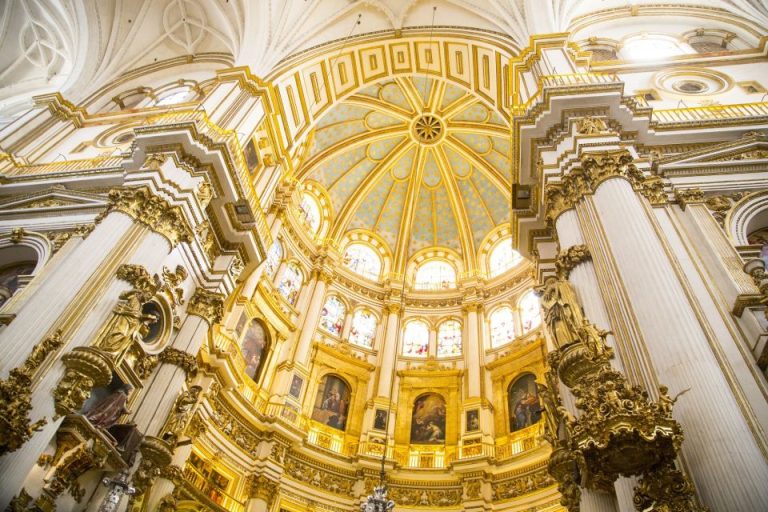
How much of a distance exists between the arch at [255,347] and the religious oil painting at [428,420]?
6714 mm

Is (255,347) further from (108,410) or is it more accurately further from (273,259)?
(108,410)

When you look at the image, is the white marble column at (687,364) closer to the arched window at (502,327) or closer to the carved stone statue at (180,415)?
the carved stone statue at (180,415)

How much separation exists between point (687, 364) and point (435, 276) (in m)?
21.2

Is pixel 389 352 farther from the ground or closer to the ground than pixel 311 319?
closer to the ground

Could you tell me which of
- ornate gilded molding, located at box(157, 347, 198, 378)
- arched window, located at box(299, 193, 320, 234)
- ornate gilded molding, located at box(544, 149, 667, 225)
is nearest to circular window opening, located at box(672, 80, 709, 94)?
ornate gilded molding, located at box(544, 149, 667, 225)

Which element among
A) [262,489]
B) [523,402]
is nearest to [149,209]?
[262,489]

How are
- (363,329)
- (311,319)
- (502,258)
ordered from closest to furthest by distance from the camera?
(311,319) < (363,329) < (502,258)

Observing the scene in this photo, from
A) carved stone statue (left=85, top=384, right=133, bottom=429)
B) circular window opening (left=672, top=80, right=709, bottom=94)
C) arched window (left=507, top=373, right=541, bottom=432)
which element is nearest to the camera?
carved stone statue (left=85, top=384, right=133, bottom=429)

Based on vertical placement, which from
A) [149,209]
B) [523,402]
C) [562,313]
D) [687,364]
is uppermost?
[523,402]

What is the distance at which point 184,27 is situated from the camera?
2189cm

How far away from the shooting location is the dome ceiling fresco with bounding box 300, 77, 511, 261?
87.9 ft

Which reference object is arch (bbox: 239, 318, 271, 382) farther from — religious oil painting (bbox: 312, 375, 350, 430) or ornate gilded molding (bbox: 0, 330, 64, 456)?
ornate gilded molding (bbox: 0, 330, 64, 456)

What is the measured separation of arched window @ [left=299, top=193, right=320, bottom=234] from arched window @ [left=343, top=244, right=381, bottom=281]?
2227 millimetres

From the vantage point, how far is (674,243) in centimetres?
953
